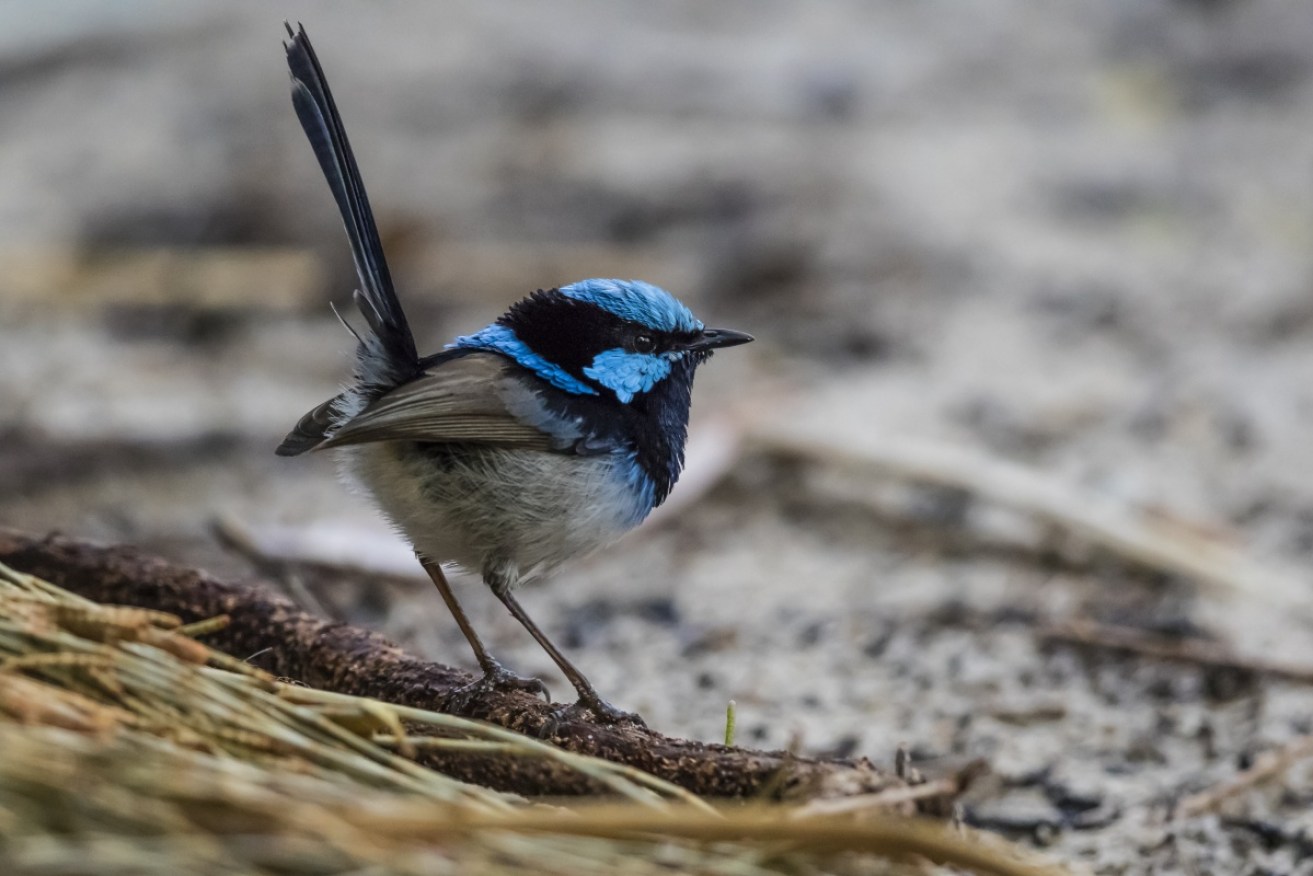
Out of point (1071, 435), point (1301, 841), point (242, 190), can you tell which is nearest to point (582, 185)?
point (242, 190)

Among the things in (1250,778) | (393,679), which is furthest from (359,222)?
(1250,778)

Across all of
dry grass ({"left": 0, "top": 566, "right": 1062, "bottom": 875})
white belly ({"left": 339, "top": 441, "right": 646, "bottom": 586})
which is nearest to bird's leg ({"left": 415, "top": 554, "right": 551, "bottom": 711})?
white belly ({"left": 339, "top": 441, "right": 646, "bottom": 586})

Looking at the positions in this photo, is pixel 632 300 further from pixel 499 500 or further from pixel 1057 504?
pixel 1057 504

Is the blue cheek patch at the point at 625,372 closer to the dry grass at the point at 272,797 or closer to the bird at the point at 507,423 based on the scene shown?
the bird at the point at 507,423

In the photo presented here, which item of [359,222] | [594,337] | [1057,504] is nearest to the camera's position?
[359,222]

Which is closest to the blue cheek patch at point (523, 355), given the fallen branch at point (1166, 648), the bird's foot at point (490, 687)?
the bird's foot at point (490, 687)

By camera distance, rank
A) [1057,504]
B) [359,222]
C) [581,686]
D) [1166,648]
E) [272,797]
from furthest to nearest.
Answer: [1057,504] → [1166,648] → [359,222] → [581,686] → [272,797]

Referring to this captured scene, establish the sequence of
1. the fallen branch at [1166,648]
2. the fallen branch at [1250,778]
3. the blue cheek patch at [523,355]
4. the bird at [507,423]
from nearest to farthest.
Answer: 1. the bird at [507,423]
2. the blue cheek patch at [523,355]
3. the fallen branch at [1250,778]
4. the fallen branch at [1166,648]
